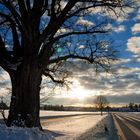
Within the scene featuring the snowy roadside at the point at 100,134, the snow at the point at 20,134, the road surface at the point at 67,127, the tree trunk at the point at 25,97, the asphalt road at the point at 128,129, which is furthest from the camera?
the road surface at the point at 67,127

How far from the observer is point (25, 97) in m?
13.4

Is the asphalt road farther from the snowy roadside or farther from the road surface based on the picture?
the road surface

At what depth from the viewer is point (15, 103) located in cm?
1341

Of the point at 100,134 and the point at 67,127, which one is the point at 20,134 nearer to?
the point at 100,134

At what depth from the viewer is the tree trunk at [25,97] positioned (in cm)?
1319

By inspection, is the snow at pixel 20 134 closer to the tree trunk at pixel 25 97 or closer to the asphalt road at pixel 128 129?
the tree trunk at pixel 25 97

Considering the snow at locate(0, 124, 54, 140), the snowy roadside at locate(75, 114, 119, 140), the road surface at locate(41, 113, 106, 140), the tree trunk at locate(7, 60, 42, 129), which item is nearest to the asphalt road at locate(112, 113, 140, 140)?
the snowy roadside at locate(75, 114, 119, 140)

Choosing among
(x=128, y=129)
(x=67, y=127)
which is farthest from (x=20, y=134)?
(x=67, y=127)

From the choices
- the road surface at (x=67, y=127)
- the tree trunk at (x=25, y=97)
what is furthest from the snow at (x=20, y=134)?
the road surface at (x=67, y=127)

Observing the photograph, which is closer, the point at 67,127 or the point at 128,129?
the point at 128,129

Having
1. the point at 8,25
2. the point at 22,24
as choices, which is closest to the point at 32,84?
the point at 22,24

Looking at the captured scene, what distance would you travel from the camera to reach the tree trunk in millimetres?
13188

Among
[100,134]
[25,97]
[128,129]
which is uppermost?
[25,97]

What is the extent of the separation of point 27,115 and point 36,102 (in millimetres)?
823
